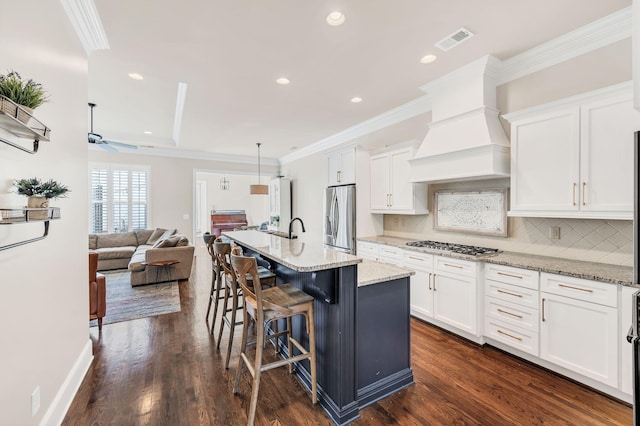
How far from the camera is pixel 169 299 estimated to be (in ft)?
14.1

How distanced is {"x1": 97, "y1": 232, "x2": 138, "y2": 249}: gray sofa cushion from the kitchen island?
5.65m

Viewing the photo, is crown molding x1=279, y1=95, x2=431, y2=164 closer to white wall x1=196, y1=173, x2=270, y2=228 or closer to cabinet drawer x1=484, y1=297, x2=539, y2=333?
cabinet drawer x1=484, y1=297, x2=539, y2=333

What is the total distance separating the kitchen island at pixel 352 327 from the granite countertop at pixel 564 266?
106 cm

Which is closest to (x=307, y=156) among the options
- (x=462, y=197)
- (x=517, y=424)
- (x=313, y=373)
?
(x=462, y=197)

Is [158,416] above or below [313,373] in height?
below

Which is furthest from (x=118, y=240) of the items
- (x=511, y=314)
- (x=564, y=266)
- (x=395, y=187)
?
(x=564, y=266)

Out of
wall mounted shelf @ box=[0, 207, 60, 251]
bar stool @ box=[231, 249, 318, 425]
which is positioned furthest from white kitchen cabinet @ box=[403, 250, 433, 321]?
wall mounted shelf @ box=[0, 207, 60, 251]

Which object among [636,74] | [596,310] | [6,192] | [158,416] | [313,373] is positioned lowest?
[158,416]

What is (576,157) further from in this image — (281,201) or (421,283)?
(281,201)

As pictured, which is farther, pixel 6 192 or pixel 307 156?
pixel 307 156

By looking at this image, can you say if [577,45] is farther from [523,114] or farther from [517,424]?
[517,424]

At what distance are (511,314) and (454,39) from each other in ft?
8.18

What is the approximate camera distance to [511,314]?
8.37ft

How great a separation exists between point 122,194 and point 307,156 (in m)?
4.54
